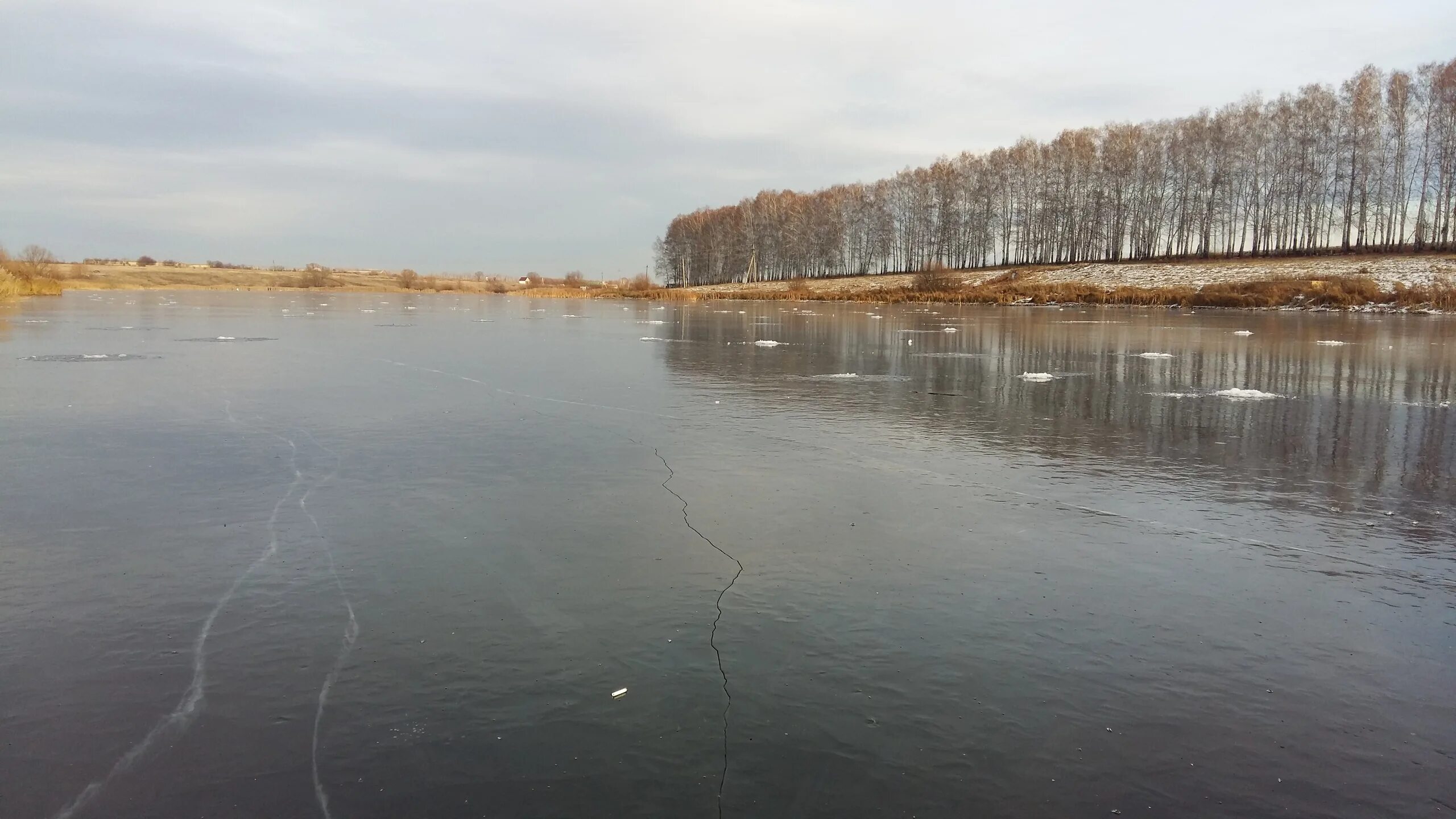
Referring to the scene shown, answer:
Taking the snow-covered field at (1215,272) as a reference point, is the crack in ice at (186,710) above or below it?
below

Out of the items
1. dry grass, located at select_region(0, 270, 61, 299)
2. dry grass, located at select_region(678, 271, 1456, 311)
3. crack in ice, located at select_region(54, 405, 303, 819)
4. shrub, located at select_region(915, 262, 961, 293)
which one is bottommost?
crack in ice, located at select_region(54, 405, 303, 819)

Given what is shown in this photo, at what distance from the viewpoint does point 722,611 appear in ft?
16.1

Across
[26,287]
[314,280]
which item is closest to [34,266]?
[26,287]

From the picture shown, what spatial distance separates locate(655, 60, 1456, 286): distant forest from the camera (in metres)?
55.5

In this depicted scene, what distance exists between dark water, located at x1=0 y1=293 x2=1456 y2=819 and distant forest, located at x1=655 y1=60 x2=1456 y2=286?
56971mm

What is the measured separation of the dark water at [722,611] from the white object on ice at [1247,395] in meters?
1.55

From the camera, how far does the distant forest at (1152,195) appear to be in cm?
5553

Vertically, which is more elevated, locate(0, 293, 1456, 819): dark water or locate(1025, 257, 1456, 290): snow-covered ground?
locate(1025, 257, 1456, 290): snow-covered ground

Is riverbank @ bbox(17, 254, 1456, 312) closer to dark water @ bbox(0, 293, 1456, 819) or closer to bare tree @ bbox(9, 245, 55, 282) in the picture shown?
bare tree @ bbox(9, 245, 55, 282)

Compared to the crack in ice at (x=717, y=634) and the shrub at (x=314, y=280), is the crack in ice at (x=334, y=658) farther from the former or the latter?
the shrub at (x=314, y=280)

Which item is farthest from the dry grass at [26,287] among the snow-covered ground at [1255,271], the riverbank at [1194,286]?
the snow-covered ground at [1255,271]

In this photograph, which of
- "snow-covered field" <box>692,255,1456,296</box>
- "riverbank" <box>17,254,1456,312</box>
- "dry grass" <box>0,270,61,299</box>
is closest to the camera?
"dry grass" <box>0,270,61,299</box>

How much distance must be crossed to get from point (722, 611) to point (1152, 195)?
243 ft

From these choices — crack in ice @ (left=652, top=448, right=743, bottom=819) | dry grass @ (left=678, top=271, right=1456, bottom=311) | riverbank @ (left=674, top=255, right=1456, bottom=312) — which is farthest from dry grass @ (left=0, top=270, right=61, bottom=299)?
dry grass @ (left=678, top=271, right=1456, bottom=311)
